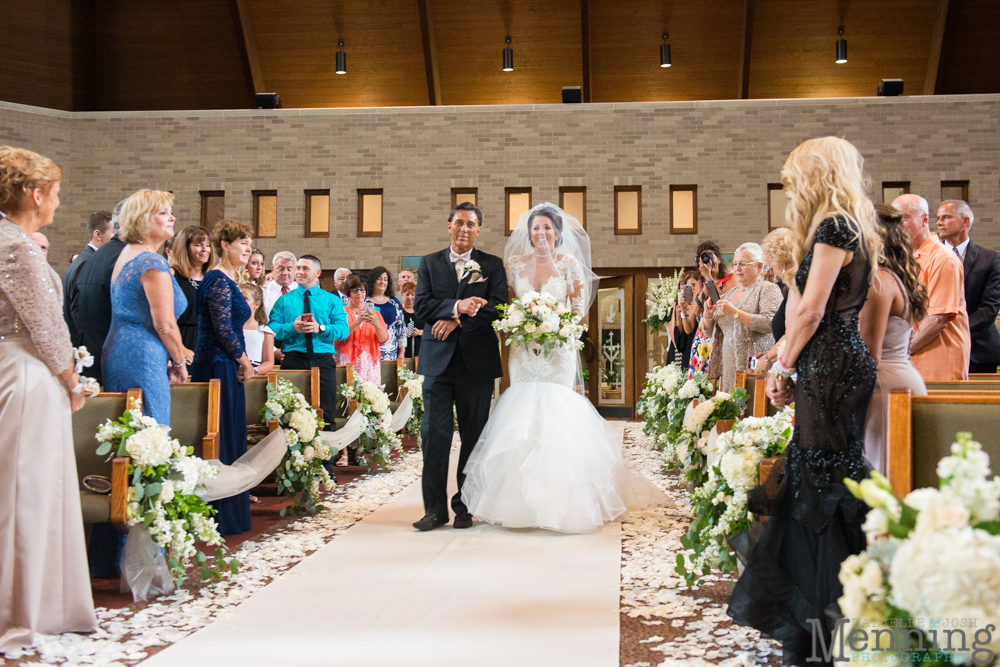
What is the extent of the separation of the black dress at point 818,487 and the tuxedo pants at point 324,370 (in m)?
4.73

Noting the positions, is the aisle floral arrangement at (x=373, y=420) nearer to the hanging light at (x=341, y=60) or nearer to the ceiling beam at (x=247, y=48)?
the hanging light at (x=341, y=60)

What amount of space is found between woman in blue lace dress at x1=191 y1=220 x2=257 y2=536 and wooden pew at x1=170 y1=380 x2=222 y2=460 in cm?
43

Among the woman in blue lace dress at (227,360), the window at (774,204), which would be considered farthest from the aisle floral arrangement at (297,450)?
the window at (774,204)

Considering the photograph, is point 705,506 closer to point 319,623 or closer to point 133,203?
point 319,623

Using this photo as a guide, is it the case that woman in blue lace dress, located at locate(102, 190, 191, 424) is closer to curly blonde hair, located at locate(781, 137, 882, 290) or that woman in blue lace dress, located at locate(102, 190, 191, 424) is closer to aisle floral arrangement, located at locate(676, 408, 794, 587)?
aisle floral arrangement, located at locate(676, 408, 794, 587)

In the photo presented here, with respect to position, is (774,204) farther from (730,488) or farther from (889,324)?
(889,324)

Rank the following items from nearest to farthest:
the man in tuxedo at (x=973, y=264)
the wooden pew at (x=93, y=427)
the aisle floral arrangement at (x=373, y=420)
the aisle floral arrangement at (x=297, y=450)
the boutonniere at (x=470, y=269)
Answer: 1. the wooden pew at (x=93, y=427)
2. the boutonniere at (x=470, y=269)
3. the aisle floral arrangement at (x=297, y=450)
4. the man in tuxedo at (x=973, y=264)
5. the aisle floral arrangement at (x=373, y=420)

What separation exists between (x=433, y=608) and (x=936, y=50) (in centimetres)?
1638

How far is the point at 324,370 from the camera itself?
287 inches

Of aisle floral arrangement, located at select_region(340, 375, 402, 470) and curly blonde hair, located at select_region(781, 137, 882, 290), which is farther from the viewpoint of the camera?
aisle floral arrangement, located at select_region(340, 375, 402, 470)

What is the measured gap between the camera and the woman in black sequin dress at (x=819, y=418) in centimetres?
291

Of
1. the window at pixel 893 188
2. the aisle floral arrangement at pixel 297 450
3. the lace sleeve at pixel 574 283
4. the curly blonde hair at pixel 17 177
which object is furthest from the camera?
the window at pixel 893 188

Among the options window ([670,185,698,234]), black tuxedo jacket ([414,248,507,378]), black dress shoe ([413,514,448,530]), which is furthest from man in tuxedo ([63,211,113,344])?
window ([670,185,698,234])

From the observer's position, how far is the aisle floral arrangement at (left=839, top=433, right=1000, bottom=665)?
5.15 feet
